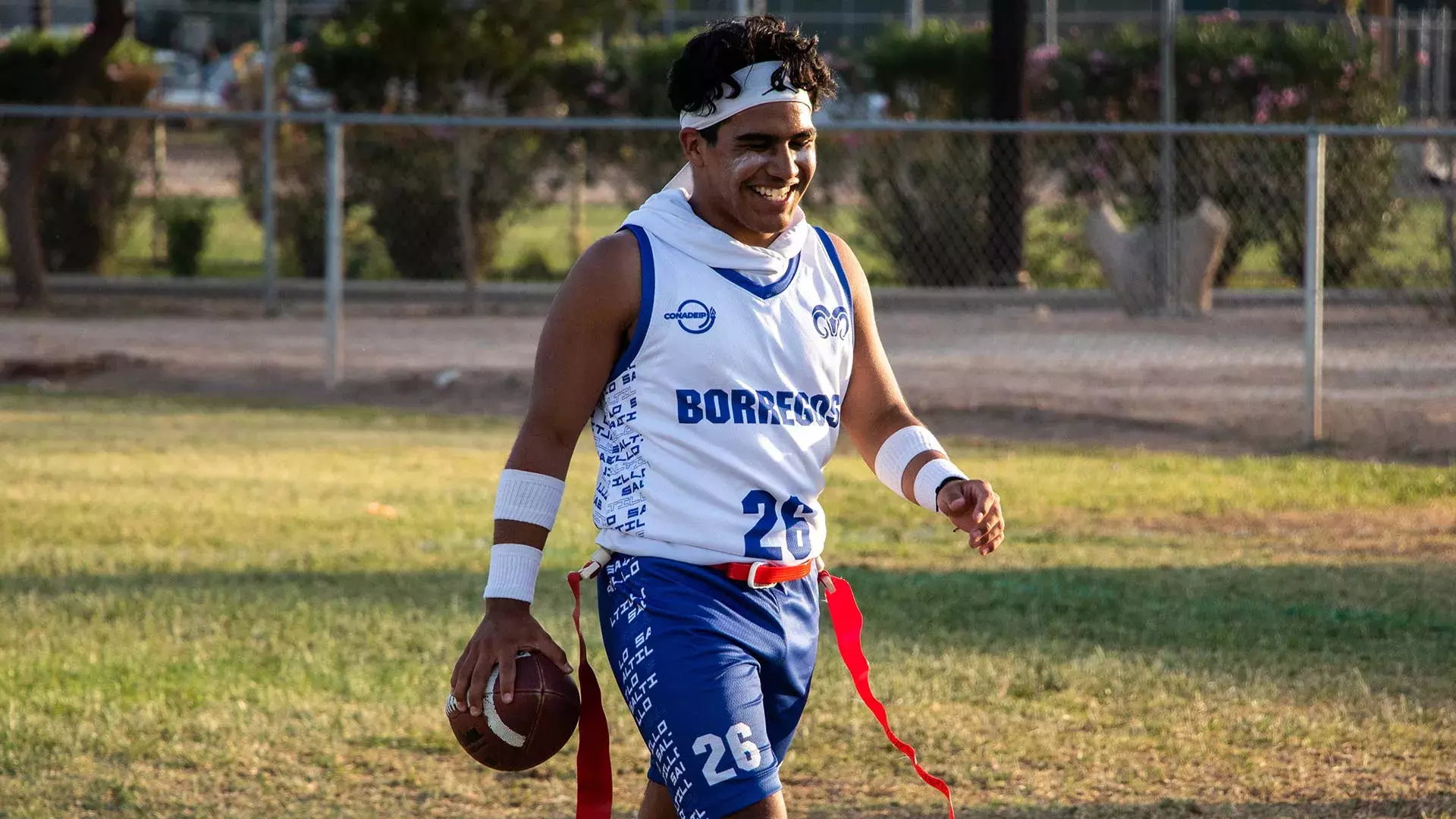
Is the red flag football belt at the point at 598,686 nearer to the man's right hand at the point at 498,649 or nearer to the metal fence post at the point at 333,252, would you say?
the man's right hand at the point at 498,649

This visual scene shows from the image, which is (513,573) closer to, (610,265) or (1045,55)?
(610,265)

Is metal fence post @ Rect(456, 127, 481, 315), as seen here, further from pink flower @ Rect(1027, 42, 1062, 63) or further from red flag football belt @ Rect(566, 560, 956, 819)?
red flag football belt @ Rect(566, 560, 956, 819)

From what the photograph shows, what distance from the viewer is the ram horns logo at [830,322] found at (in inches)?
132

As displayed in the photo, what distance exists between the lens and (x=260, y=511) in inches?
353

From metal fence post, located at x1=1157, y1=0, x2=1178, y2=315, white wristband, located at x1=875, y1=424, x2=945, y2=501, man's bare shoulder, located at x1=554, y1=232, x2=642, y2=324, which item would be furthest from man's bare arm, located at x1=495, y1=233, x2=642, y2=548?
metal fence post, located at x1=1157, y1=0, x2=1178, y2=315

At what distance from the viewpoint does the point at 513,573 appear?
322 cm

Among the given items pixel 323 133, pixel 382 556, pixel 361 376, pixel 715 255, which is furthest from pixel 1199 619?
pixel 323 133

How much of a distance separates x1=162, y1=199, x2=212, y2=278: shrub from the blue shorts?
17381mm

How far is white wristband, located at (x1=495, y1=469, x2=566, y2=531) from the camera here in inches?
127

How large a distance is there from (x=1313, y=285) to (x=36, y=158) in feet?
39.2

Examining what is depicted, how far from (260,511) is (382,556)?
126 cm

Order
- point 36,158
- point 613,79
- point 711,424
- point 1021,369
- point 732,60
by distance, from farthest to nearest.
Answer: point 613,79, point 36,158, point 1021,369, point 732,60, point 711,424

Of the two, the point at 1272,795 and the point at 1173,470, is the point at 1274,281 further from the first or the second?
the point at 1272,795

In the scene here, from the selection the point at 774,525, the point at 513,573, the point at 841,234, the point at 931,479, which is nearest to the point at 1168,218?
the point at 841,234
